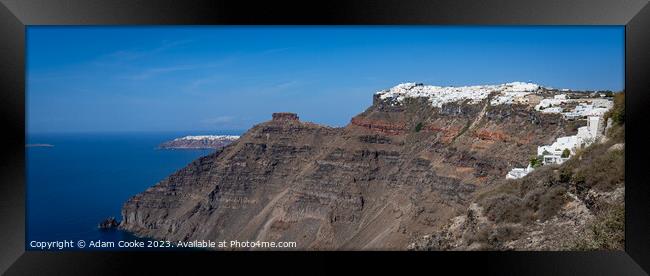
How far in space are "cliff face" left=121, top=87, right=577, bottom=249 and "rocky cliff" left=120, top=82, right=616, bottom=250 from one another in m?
0.05

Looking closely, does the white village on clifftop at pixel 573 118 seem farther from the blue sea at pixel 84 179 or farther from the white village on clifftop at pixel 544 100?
the blue sea at pixel 84 179

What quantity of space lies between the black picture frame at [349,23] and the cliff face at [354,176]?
8240 mm

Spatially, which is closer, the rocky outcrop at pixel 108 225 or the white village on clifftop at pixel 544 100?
the rocky outcrop at pixel 108 225

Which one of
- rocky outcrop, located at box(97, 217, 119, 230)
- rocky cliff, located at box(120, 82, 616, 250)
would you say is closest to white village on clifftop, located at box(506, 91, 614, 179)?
rocky cliff, located at box(120, 82, 616, 250)

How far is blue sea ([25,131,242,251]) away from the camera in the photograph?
6.16 m

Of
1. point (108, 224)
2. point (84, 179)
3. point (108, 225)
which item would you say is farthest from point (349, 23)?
point (84, 179)

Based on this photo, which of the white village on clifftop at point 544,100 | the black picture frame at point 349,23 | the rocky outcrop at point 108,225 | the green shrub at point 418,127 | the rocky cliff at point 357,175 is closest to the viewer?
the black picture frame at point 349,23

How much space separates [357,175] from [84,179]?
14.9 m

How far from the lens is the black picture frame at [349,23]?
523cm

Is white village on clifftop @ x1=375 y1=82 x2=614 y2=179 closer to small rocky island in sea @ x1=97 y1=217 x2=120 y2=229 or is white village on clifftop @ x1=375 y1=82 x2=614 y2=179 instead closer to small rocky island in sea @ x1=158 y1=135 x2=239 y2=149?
small rocky island in sea @ x1=158 y1=135 x2=239 y2=149

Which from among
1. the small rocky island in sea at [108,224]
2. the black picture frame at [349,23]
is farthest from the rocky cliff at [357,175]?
the black picture frame at [349,23]

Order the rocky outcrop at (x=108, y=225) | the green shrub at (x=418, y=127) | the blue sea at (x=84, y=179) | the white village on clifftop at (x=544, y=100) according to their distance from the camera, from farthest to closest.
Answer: the green shrub at (x=418, y=127) → the white village on clifftop at (x=544, y=100) → the rocky outcrop at (x=108, y=225) → the blue sea at (x=84, y=179)

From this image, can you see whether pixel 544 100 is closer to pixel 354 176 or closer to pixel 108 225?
pixel 354 176

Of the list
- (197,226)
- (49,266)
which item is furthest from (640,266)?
(197,226)
